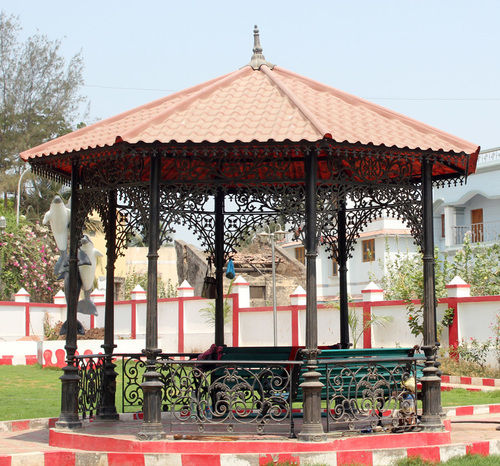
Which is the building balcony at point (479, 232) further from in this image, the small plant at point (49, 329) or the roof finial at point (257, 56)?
the roof finial at point (257, 56)

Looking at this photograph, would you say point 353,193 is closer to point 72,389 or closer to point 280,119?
point 280,119

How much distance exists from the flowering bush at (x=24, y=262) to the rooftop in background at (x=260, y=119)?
1121 inches

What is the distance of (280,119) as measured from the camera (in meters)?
9.37

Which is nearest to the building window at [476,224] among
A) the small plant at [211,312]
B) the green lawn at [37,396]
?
the small plant at [211,312]

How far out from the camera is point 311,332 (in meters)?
8.96

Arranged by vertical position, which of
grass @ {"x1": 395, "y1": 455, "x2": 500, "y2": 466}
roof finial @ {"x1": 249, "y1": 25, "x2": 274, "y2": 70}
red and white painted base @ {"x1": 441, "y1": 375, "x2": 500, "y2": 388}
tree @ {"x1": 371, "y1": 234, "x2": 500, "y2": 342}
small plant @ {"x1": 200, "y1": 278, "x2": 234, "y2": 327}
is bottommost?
red and white painted base @ {"x1": 441, "y1": 375, "x2": 500, "y2": 388}

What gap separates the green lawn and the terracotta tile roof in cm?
476

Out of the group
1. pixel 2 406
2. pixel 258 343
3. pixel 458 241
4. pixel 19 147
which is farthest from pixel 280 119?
pixel 19 147

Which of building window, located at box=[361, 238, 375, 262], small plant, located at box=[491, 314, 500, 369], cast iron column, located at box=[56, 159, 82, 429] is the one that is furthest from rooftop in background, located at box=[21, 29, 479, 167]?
→ building window, located at box=[361, 238, 375, 262]

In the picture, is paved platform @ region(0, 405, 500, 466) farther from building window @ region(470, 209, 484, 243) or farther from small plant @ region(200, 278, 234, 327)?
building window @ region(470, 209, 484, 243)

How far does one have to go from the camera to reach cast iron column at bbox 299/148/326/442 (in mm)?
8664

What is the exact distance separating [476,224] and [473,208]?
967mm

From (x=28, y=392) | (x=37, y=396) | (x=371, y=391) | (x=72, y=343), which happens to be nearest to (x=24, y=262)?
(x=28, y=392)

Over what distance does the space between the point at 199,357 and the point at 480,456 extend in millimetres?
3859
